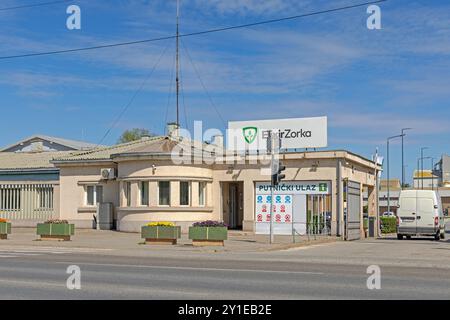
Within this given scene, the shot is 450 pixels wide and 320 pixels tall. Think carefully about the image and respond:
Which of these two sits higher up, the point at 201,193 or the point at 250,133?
the point at 250,133

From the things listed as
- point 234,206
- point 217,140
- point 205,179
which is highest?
point 217,140

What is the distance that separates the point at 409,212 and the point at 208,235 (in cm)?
1261

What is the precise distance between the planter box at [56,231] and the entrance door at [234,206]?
11674mm

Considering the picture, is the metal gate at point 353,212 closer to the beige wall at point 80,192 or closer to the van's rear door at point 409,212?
the van's rear door at point 409,212

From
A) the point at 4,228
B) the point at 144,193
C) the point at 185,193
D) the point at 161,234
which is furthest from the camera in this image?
the point at 144,193

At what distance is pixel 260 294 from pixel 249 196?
23.6 metres

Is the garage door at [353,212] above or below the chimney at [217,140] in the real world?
below

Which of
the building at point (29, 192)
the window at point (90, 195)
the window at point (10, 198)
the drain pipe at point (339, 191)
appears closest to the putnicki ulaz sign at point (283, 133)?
the drain pipe at point (339, 191)

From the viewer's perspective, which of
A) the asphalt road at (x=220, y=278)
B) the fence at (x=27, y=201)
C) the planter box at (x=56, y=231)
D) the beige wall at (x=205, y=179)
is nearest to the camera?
the asphalt road at (x=220, y=278)

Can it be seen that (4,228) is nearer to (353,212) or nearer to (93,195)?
(93,195)

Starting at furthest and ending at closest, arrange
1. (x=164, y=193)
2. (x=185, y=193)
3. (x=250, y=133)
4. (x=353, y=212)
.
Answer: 1. (x=250, y=133)
2. (x=185, y=193)
3. (x=164, y=193)
4. (x=353, y=212)

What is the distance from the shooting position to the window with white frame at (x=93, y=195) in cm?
3794

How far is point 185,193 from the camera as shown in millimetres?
34469

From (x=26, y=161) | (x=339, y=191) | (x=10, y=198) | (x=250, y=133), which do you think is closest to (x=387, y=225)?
(x=339, y=191)
